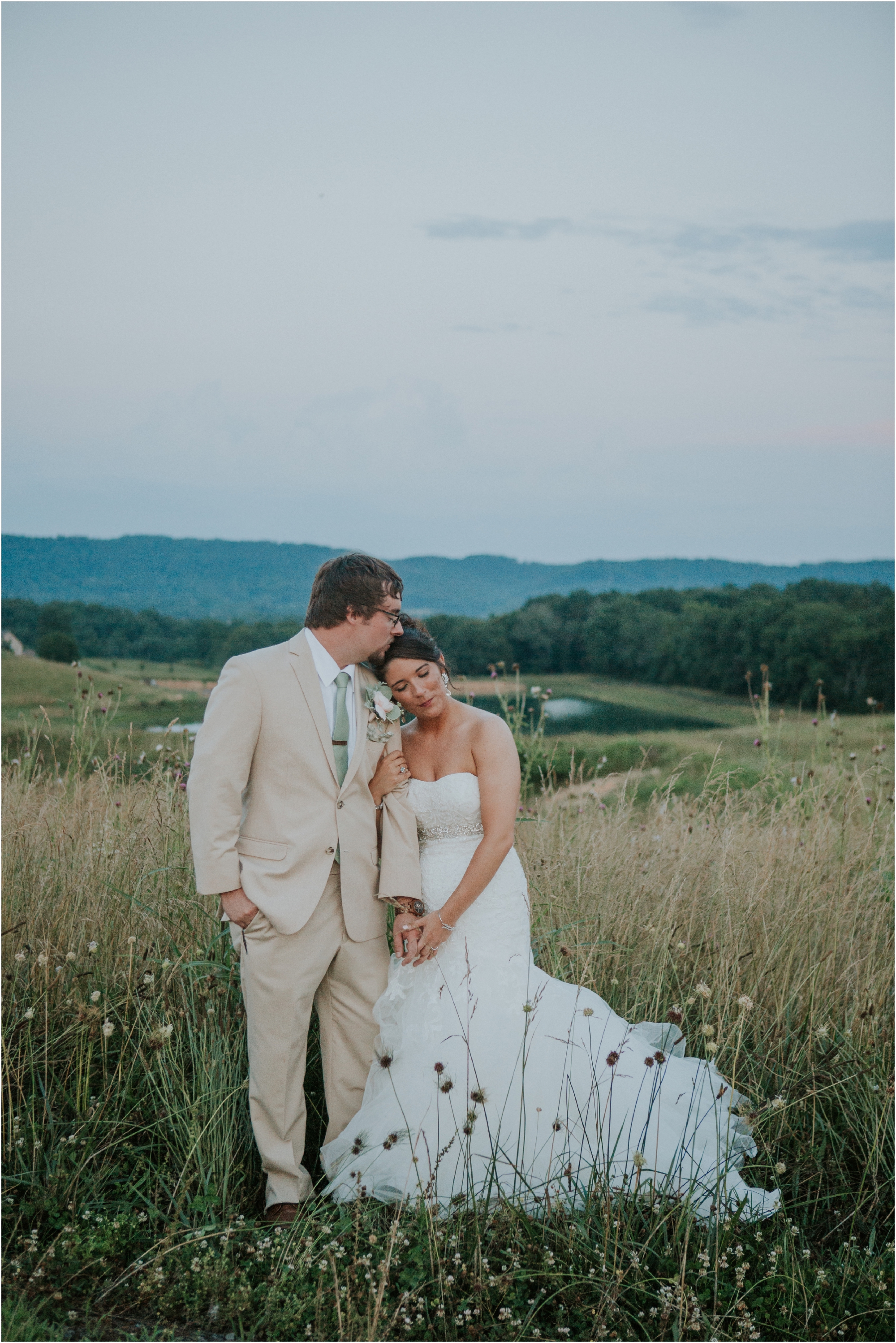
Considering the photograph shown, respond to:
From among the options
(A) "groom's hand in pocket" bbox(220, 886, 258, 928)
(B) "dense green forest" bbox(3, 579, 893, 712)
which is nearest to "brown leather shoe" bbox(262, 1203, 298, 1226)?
(A) "groom's hand in pocket" bbox(220, 886, 258, 928)

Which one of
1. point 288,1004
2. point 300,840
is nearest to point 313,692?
point 300,840

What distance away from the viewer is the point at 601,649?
40938mm

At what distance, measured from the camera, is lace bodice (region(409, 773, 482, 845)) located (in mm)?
3848

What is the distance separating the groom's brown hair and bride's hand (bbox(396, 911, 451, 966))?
1.23 m

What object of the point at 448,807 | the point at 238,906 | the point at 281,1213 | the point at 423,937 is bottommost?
the point at 281,1213

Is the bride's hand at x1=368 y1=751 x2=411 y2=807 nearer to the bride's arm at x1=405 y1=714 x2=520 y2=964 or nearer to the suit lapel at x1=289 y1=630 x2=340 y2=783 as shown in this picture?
the suit lapel at x1=289 y1=630 x2=340 y2=783

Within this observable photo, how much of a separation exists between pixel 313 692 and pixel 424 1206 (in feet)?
6.13

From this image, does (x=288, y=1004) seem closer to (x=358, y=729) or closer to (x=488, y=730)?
(x=358, y=729)

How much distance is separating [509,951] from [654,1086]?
775 mm

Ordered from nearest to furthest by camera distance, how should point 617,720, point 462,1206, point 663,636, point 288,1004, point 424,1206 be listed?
point 424,1206 < point 462,1206 < point 288,1004 < point 617,720 < point 663,636

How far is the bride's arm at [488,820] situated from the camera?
370cm

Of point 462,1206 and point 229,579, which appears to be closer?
point 462,1206

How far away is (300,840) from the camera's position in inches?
141

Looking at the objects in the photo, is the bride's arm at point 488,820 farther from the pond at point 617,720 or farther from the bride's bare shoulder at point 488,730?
the pond at point 617,720
